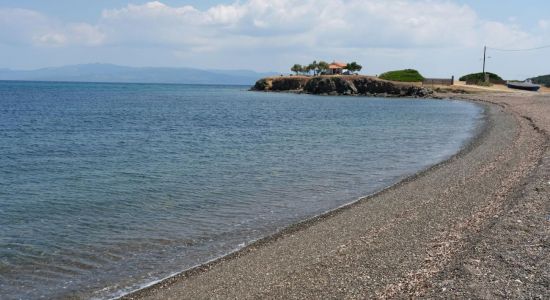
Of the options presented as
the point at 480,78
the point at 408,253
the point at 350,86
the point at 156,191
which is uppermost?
the point at 480,78

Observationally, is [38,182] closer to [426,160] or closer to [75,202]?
[75,202]

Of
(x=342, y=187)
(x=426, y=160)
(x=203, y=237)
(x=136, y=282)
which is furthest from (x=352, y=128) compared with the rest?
(x=136, y=282)

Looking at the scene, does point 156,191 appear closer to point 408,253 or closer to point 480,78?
point 408,253

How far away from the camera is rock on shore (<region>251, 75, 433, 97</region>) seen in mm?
128875

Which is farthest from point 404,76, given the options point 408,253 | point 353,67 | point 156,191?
point 408,253

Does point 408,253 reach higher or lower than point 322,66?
lower

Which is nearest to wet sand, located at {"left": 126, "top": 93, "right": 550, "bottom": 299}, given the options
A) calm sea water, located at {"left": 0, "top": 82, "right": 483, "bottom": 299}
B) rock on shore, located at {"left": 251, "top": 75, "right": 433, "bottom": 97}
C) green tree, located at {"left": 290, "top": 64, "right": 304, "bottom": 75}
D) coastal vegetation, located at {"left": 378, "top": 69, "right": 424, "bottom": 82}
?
calm sea water, located at {"left": 0, "top": 82, "right": 483, "bottom": 299}

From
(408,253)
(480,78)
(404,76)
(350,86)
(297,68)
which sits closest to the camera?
(408,253)

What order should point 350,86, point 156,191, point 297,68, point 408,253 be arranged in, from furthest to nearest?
point 297,68 < point 350,86 < point 156,191 < point 408,253

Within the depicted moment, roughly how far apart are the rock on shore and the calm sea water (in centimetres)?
8406

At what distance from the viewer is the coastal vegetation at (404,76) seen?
147 metres

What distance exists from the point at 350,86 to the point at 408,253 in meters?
132

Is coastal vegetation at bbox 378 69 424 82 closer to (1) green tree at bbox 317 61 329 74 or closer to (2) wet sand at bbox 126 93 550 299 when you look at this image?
(1) green tree at bbox 317 61 329 74

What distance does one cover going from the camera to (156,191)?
22.3m
